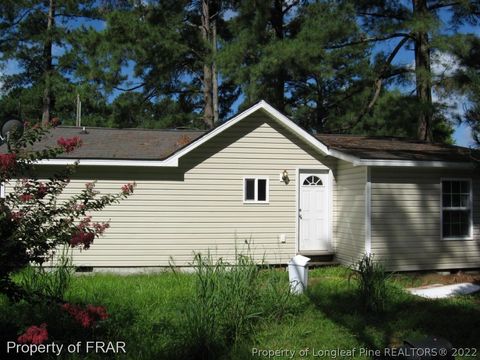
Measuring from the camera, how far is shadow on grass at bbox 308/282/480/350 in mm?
6398

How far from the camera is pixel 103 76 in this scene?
19844 millimetres

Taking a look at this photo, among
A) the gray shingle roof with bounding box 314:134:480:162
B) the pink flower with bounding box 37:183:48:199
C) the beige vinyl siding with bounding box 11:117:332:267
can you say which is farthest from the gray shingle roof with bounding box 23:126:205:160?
the pink flower with bounding box 37:183:48:199

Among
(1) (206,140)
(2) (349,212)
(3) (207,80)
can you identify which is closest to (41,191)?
(1) (206,140)

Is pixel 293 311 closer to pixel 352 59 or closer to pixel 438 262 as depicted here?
pixel 438 262

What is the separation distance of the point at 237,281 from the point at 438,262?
7.00 meters

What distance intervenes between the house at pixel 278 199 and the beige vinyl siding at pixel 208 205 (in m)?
0.02

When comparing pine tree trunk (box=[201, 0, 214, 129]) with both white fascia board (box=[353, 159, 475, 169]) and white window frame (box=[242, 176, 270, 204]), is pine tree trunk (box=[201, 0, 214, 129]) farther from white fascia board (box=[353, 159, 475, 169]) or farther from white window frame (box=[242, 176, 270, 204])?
white fascia board (box=[353, 159, 475, 169])

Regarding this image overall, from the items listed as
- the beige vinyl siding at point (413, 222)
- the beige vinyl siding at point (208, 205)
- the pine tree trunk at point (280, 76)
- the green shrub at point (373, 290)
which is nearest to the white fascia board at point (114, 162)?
the beige vinyl siding at point (208, 205)

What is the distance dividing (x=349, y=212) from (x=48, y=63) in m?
19.5

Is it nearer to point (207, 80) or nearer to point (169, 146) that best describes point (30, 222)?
point (169, 146)

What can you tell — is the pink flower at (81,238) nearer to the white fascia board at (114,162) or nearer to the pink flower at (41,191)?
the pink flower at (41,191)

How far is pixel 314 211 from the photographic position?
12.3 metres

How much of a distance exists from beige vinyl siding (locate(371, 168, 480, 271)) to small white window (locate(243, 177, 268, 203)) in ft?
8.09

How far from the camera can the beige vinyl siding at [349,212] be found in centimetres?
1123
